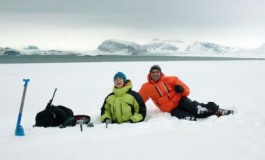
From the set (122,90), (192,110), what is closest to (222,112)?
(192,110)

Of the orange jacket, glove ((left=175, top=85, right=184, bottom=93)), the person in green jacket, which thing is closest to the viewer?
the person in green jacket

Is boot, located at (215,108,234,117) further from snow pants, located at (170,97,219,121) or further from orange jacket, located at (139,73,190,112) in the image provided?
orange jacket, located at (139,73,190,112)

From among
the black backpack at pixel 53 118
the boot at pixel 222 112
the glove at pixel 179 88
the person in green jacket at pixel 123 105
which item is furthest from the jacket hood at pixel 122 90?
the boot at pixel 222 112

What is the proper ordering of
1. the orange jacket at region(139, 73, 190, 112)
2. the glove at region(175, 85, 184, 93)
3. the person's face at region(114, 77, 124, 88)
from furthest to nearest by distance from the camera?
the orange jacket at region(139, 73, 190, 112) → the glove at region(175, 85, 184, 93) → the person's face at region(114, 77, 124, 88)

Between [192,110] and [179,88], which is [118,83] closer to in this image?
[179,88]

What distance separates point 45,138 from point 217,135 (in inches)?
102

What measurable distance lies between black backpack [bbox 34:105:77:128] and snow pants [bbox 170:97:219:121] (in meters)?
2.15

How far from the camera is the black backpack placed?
6.28 meters

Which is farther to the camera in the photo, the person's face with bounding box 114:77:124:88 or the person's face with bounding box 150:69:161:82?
the person's face with bounding box 150:69:161:82

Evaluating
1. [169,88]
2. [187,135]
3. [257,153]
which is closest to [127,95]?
[169,88]

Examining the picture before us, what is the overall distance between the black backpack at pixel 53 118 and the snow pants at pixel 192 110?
7.04ft

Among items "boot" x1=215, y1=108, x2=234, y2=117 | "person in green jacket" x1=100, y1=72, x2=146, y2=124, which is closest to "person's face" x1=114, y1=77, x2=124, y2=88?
"person in green jacket" x1=100, y1=72, x2=146, y2=124

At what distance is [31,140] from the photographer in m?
5.01

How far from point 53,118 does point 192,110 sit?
110 inches
